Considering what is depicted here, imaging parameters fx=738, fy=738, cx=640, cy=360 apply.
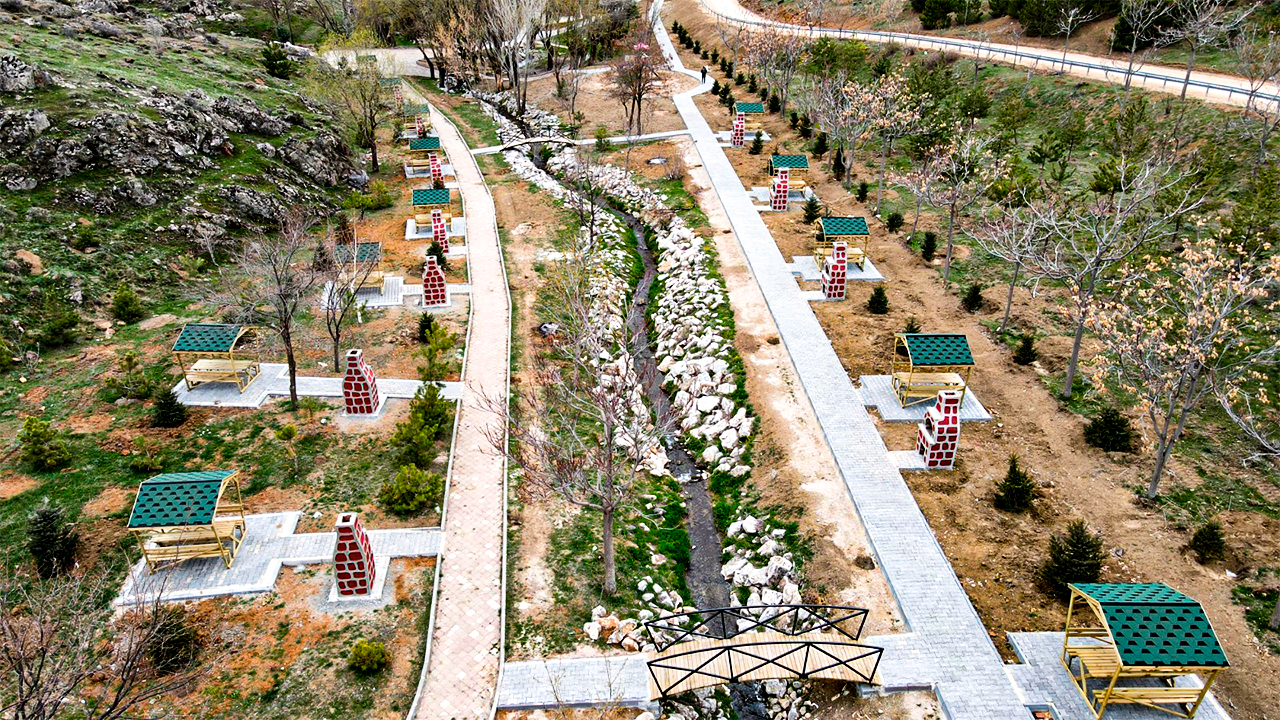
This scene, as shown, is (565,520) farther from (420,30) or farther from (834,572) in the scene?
(420,30)

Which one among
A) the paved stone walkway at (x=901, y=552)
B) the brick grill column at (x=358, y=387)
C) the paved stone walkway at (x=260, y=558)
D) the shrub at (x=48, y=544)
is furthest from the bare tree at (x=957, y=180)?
the shrub at (x=48, y=544)

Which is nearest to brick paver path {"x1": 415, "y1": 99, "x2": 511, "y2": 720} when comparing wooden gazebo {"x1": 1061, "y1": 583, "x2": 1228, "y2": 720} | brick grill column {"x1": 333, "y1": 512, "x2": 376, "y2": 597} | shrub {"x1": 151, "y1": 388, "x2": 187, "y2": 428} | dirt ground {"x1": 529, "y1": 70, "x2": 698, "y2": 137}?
brick grill column {"x1": 333, "y1": 512, "x2": 376, "y2": 597}

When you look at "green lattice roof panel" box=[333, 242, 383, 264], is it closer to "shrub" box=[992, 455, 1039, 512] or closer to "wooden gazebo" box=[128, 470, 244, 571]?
"wooden gazebo" box=[128, 470, 244, 571]

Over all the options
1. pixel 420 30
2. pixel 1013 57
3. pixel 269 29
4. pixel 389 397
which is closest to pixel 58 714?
pixel 389 397

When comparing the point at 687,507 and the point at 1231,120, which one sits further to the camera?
the point at 1231,120

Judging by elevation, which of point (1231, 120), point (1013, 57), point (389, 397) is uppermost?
point (1013, 57)

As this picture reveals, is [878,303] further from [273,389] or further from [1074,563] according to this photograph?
[273,389]

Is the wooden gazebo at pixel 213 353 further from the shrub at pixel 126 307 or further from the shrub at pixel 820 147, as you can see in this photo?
the shrub at pixel 820 147
